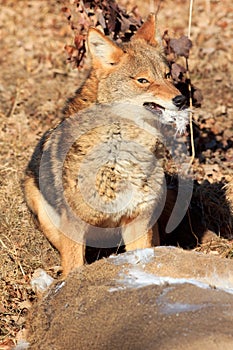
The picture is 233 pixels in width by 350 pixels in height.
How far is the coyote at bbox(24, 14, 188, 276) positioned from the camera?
5711mm

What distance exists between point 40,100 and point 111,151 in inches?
176

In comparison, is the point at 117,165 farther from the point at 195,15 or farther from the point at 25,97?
the point at 195,15

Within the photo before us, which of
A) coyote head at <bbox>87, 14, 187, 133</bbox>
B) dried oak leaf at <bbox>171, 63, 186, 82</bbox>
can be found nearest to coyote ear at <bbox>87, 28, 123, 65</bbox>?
coyote head at <bbox>87, 14, 187, 133</bbox>

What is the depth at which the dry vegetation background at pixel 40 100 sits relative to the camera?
20.5ft

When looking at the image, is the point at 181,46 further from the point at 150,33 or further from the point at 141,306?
the point at 141,306

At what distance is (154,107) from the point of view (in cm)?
574

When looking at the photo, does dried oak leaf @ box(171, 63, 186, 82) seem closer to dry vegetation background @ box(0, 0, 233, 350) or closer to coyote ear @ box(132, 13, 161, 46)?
coyote ear @ box(132, 13, 161, 46)

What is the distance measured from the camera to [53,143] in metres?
6.19

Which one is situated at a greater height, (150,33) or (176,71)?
(150,33)

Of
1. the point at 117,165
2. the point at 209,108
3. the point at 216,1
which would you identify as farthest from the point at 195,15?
the point at 117,165

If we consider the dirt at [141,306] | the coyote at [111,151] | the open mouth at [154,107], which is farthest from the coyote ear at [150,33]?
the dirt at [141,306]

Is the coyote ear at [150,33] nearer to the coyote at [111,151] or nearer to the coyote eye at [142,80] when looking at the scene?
the coyote at [111,151]

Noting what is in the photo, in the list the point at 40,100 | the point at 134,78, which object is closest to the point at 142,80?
the point at 134,78

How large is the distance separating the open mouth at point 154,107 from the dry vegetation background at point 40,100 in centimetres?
167
